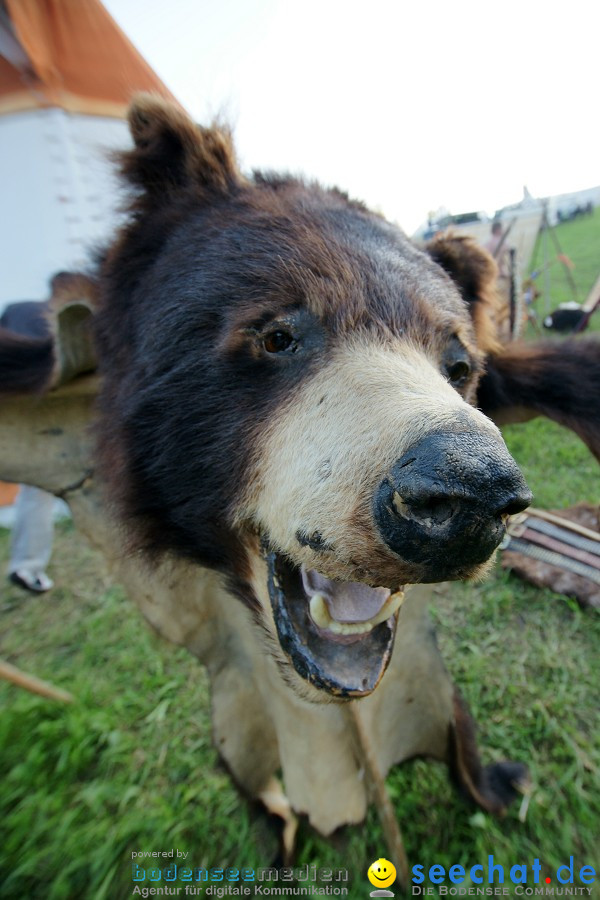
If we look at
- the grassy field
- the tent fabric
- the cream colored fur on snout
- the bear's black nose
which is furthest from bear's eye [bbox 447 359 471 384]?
the tent fabric

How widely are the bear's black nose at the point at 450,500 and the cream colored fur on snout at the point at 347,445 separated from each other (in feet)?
0.12

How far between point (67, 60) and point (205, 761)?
524 cm

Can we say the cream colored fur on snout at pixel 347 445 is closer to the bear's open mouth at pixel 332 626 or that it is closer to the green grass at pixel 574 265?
the bear's open mouth at pixel 332 626

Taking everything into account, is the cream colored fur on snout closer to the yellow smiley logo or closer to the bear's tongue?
the bear's tongue

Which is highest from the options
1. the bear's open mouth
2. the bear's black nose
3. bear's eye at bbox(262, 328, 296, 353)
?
bear's eye at bbox(262, 328, 296, 353)

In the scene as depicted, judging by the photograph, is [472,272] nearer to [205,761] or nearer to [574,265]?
[205,761]

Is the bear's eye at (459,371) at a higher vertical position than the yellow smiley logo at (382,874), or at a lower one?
higher

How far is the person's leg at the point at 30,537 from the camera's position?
429cm

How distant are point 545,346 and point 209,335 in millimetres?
1244

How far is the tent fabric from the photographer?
379 cm

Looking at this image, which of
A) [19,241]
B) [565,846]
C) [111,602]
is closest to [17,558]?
[111,602]

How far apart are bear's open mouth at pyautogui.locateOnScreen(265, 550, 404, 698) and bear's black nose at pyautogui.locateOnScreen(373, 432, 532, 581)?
0.44 metres

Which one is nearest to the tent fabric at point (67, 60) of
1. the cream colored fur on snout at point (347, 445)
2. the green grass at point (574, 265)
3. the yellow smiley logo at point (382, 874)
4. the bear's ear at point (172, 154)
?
the bear's ear at point (172, 154)

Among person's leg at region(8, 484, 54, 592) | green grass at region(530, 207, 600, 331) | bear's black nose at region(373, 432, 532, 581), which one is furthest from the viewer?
green grass at region(530, 207, 600, 331)
